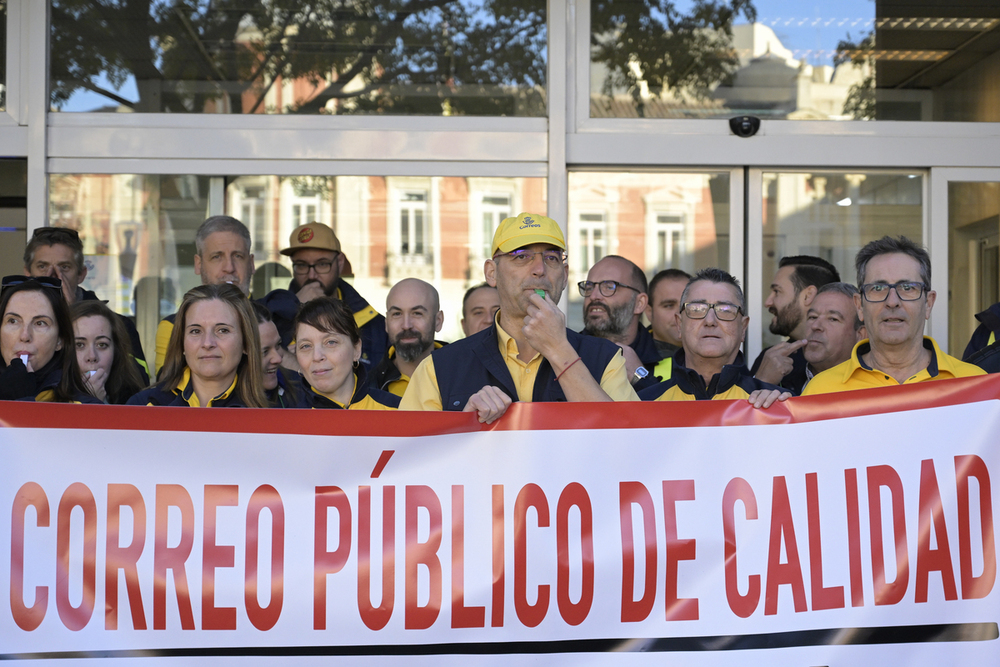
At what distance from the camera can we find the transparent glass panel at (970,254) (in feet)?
18.3

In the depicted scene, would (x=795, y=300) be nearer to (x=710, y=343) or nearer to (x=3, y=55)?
(x=710, y=343)

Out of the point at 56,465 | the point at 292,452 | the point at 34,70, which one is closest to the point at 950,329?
the point at 292,452

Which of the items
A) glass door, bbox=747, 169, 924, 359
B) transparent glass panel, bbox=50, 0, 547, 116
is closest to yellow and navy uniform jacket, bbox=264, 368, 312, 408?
transparent glass panel, bbox=50, 0, 547, 116

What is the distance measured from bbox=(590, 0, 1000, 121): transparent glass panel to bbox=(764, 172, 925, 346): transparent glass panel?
0.36 meters

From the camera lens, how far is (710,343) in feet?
11.2

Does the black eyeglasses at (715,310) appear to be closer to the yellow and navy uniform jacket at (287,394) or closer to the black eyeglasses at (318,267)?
the yellow and navy uniform jacket at (287,394)

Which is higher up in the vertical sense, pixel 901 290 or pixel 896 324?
pixel 901 290

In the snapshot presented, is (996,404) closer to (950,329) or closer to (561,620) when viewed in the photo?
(561,620)

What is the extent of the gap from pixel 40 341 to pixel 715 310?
91.0 inches

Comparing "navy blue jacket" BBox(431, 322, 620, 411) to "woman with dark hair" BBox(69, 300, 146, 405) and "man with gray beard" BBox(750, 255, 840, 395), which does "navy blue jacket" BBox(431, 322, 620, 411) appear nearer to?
"woman with dark hair" BBox(69, 300, 146, 405)

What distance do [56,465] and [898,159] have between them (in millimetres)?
4625

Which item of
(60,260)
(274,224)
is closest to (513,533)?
(60,260)

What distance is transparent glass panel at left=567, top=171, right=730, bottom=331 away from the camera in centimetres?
585

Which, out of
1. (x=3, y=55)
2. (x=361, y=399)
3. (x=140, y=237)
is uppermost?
(x=3, y=55)
